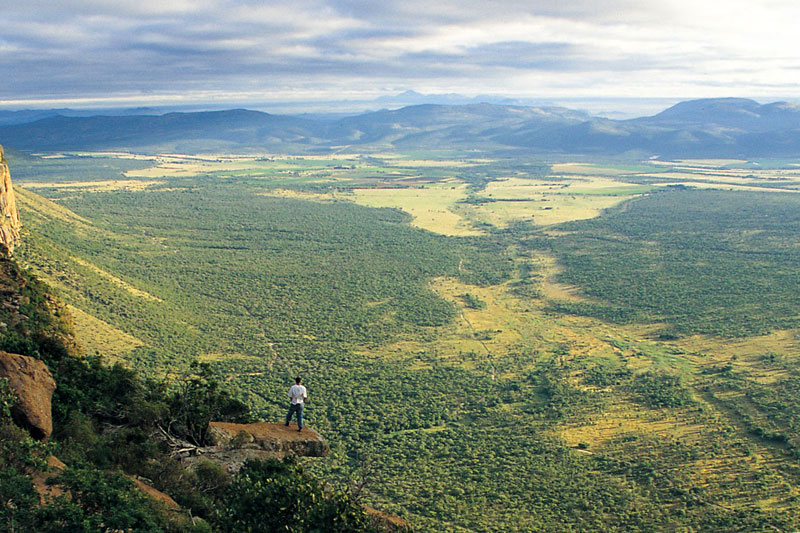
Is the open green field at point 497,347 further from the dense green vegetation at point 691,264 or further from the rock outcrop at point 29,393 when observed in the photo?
the rock outcrop at point 29,393

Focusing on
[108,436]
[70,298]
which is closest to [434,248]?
[70,298]

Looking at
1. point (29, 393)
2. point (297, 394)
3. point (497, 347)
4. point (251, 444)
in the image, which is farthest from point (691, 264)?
point (29, 393)

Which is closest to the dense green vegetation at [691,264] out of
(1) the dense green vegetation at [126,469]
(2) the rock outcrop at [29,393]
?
(1) the dense green vegetation at [126,469]

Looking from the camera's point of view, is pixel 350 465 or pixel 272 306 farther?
pixel 272 306

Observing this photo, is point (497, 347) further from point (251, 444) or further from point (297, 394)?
point (251, 444)

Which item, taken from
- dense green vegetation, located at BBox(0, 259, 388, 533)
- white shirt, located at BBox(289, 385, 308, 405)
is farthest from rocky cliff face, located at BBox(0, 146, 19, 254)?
white shirt, located at BBox(289, 385, 308, 405)

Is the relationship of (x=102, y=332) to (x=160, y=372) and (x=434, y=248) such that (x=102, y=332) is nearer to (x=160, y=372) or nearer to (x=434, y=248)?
(x=160, y=372)

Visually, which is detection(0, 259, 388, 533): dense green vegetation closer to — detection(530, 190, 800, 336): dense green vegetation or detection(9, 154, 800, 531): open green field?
detection(9, 154, 800, 531): open green field
